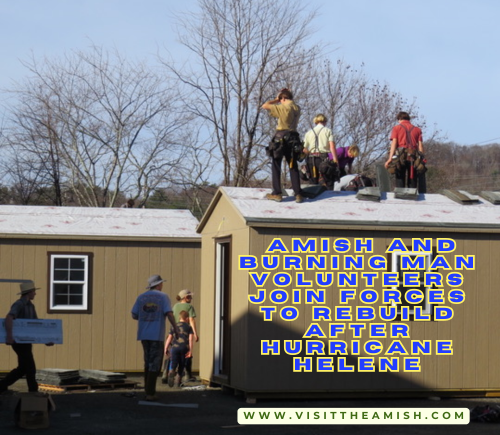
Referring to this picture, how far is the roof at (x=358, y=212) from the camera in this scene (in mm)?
13578

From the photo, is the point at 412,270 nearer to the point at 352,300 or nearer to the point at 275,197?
the point at 352,300

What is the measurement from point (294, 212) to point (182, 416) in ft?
11.6

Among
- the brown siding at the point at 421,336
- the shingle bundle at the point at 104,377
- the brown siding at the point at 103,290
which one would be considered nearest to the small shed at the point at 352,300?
the brown siding at the point at 421,336

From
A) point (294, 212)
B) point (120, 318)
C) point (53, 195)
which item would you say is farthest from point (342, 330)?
point (53, 195)

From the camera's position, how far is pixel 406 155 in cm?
1606

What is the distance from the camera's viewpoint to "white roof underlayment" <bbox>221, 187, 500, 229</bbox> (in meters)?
13.6

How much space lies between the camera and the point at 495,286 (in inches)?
560

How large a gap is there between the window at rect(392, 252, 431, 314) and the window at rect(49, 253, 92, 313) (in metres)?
6.14

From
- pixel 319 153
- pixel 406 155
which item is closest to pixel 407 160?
pixel 406 155

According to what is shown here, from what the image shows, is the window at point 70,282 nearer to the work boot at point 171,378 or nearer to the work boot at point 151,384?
the work boot at point 171,378

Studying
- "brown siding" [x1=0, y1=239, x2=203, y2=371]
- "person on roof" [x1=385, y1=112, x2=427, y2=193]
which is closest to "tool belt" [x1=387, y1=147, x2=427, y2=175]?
"person on roof" [x1=385, y1=112, x2=427, y2=193]

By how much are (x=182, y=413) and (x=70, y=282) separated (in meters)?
6.00

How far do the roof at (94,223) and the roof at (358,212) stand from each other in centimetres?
305

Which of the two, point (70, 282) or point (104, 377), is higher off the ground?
point (70, 282)
